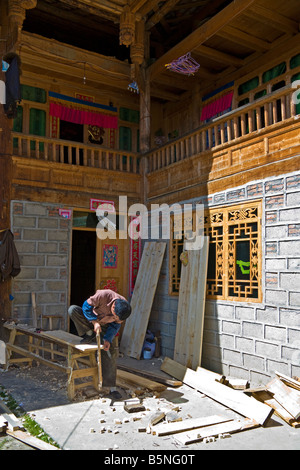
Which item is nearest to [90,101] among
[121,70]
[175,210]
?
[121,70]

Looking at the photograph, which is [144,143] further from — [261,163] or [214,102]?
[261,163]

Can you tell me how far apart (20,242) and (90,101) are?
4.89m

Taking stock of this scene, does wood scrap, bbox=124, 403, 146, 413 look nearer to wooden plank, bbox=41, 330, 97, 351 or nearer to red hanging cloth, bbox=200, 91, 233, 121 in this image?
wooden plank, bbox=41, 330, 97, 351

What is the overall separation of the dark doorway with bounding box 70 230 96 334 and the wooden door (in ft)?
9.75

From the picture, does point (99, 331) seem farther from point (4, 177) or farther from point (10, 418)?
point (4, 177)

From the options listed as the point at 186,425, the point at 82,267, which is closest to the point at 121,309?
the point at 186,425

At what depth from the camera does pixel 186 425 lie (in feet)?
16.3

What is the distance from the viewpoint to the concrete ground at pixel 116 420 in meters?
4.50

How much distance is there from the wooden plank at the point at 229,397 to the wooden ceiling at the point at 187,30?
6.89 metres

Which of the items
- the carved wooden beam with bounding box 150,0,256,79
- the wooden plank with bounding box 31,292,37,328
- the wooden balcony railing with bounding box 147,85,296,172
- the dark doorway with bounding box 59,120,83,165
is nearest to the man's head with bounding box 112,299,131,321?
the wooden plank with bounding box 31,292,37,328

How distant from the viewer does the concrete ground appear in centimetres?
450

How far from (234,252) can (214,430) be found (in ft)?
11.2

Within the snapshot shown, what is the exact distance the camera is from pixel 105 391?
6.39 m

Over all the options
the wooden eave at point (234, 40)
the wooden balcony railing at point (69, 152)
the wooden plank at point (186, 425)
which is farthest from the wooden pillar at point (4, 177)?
the wooden plank at point (186, 425)
